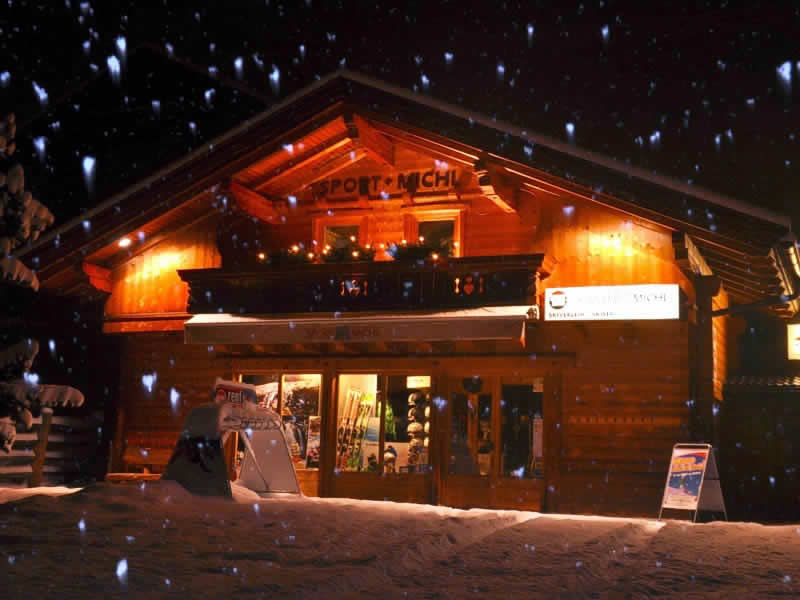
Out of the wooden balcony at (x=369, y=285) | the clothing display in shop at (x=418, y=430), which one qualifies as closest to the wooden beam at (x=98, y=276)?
the wooden balcony at (x=369, y=285)

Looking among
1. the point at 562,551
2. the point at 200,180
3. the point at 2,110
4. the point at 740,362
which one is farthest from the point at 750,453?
the point at 2,110

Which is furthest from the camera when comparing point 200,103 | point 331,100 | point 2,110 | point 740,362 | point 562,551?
point 200,103

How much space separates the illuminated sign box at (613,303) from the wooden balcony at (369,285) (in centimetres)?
49

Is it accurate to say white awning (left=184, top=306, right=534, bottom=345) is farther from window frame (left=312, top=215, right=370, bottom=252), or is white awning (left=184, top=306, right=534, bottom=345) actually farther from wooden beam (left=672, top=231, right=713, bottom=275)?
wooden beam (left=672, top=231, right=713, bottom=275)

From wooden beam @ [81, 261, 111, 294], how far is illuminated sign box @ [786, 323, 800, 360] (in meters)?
14.0

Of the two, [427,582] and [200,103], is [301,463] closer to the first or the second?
[427,582]

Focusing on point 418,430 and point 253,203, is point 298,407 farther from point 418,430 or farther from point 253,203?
point 253,203

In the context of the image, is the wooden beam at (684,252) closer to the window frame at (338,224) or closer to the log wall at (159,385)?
the window frame at (338,224)

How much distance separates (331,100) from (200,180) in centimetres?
304

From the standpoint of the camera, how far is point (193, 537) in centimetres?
933

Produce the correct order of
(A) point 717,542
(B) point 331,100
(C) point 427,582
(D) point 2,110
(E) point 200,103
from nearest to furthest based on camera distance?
(C) point 427,582
(A) point 717,542
(D) point 2,110
(B) point 331,100
(E) point 200,103

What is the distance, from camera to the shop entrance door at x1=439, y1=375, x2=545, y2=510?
51.9ft

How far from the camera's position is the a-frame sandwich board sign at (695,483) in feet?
43.3

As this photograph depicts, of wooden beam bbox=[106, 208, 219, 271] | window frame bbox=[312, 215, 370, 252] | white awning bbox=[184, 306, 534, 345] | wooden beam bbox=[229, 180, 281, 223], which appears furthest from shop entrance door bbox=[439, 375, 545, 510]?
wooden beam bbox=[106, 208, 219, 271]
